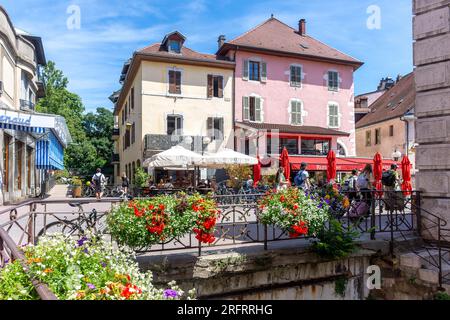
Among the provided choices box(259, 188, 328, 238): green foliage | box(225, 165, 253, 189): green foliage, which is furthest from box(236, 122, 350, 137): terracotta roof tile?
box(259, 188, 328, 238): green foliage

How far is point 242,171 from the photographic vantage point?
20969 mm

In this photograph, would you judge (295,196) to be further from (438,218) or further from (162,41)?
(162,41)

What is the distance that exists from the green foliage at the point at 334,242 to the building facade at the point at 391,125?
24.2m

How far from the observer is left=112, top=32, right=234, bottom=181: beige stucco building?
26.9 metres

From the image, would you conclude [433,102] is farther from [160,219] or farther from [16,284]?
[16,284]

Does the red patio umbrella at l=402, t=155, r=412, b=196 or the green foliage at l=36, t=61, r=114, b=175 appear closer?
the red patio umbrella at l=402, t=155, r=412, b=196

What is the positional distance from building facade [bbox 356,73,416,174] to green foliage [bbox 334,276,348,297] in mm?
24213

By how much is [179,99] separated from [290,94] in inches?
366

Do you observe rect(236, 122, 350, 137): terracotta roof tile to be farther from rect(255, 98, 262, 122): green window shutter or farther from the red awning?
the red awning

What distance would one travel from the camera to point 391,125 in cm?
3403

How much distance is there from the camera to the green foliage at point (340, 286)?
6.85 m

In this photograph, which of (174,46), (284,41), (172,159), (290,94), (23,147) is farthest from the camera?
(284,41)

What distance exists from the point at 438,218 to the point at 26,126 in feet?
44.7

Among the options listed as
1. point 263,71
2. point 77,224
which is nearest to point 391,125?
point 263,71
